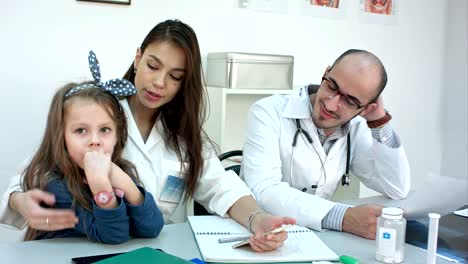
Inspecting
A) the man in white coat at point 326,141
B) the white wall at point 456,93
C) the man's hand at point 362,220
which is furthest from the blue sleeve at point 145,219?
the white wall at point 456,93

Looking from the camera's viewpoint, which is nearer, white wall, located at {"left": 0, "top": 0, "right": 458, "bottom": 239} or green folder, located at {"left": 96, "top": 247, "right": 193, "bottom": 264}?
green folder, located at {"left": 96, "top": 247, "right": 193, "bottom": 264}

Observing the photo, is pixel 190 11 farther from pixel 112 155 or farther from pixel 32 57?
pixel 112 155

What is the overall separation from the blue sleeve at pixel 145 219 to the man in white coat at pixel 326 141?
1.34ft

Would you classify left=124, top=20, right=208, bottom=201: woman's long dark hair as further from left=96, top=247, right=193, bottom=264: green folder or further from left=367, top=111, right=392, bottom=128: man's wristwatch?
left=367, top=111, right=392, bottom=128: man's wristwatch

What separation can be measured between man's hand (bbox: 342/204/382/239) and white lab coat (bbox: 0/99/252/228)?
303 millimetres

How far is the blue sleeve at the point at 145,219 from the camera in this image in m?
1.15

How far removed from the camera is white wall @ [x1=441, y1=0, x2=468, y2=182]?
3.57 metres

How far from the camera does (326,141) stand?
5.71 feet

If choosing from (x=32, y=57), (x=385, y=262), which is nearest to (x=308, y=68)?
(x=32, y=57)

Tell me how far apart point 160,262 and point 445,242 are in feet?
2.51

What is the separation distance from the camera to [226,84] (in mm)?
2352

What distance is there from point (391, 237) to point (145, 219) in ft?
1.91

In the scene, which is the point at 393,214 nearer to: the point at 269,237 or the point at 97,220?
the point at 269,237

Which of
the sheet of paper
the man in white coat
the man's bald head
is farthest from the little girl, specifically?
the man's bald head
